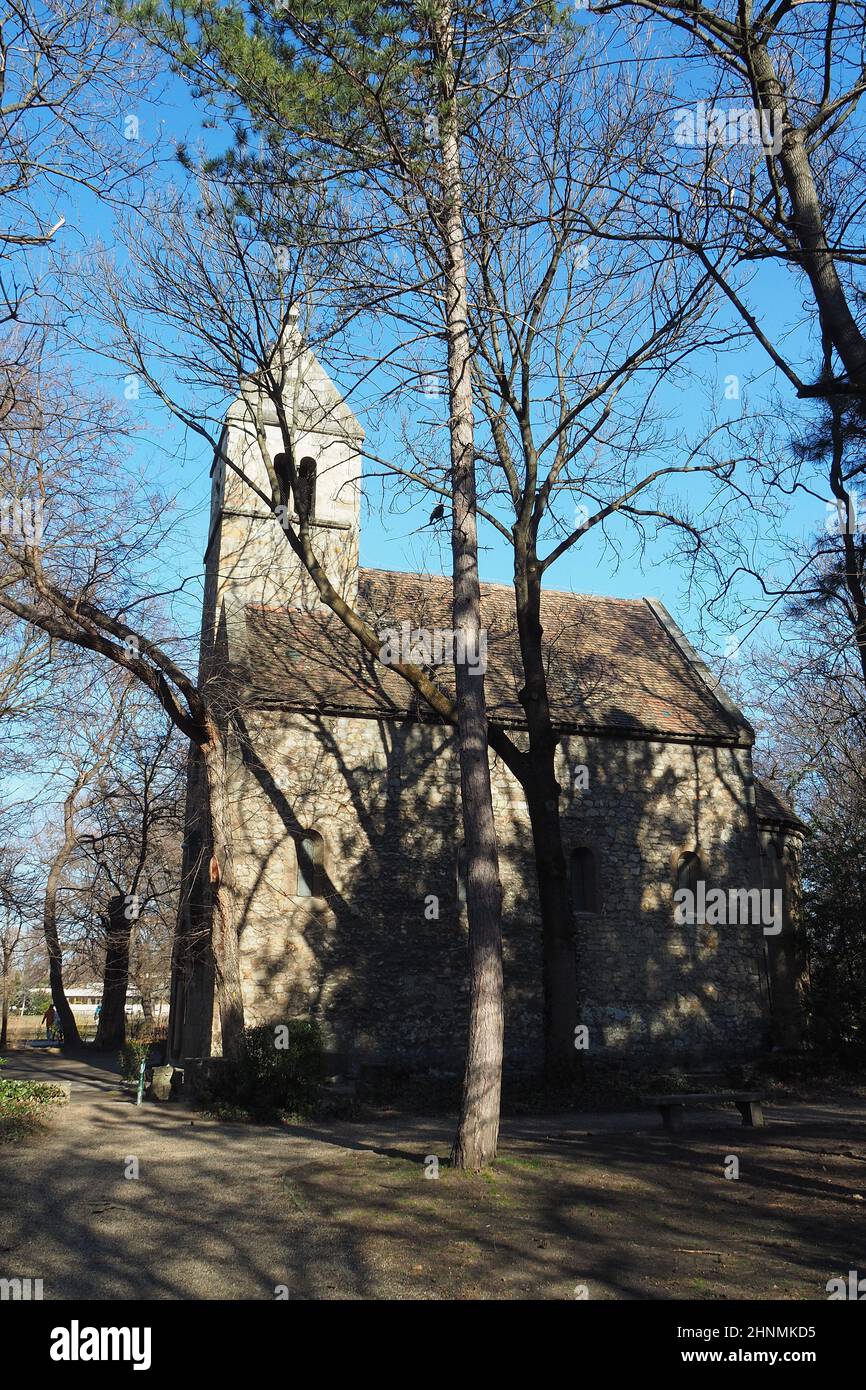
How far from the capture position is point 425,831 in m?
17.0

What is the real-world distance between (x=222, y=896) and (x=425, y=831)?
409cm

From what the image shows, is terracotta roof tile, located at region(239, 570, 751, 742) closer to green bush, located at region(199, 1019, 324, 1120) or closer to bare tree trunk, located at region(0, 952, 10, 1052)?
green bush, located at region(199, 1019, 324, 1120)

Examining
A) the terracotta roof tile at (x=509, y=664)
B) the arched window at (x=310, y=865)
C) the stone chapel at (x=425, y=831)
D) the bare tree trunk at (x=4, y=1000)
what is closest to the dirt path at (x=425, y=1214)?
the stone chapel at (x=425, y=831)

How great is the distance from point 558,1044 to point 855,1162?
577 centimetres

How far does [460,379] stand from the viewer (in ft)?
35.2

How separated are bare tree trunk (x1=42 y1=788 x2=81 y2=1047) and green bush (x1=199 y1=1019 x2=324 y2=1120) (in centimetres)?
1348

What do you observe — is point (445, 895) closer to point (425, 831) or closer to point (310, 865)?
point (425, 831)

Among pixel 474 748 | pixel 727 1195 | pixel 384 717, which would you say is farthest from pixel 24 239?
pixel 384 717

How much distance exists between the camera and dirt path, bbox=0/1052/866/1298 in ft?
19.6

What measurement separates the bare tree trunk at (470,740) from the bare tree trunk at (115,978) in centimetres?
1528

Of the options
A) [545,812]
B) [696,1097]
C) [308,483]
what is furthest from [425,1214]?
[308,483]

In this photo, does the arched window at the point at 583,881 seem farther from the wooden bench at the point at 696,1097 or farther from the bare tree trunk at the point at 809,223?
the bare tree trunk at the point at 809,223

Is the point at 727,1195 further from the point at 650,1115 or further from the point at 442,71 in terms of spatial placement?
the point at 442,71
